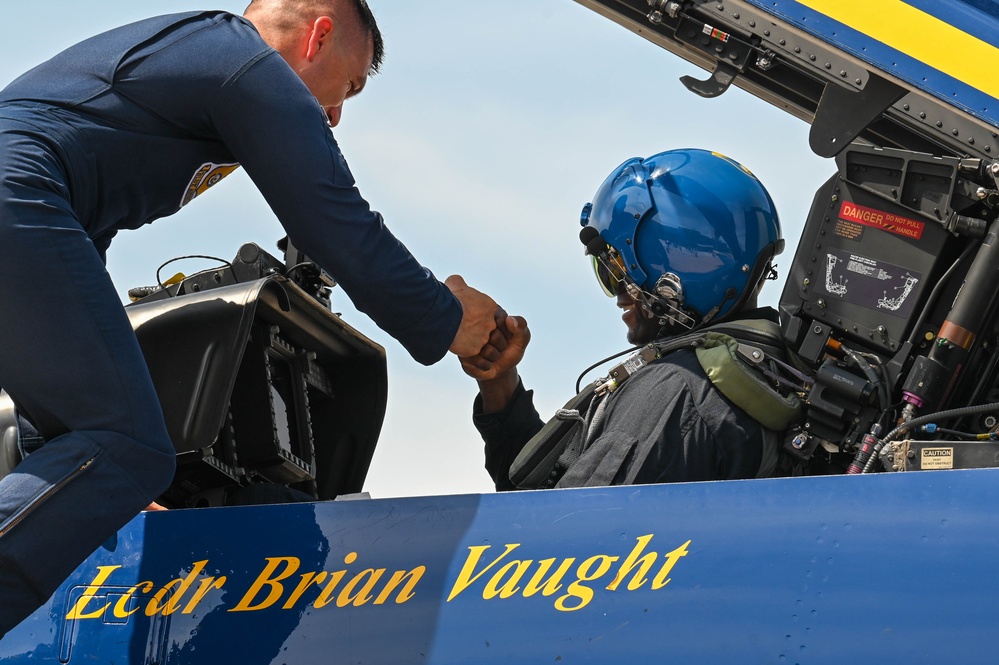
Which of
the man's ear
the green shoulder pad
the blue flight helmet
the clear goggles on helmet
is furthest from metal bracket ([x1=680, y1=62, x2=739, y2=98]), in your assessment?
the man's ear

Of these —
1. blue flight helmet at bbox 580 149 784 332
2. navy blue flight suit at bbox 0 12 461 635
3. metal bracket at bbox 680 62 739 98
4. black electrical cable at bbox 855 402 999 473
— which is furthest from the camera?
blue flight helmet at bbox 580 149 784 332

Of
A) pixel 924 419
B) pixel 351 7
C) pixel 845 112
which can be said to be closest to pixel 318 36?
pixel 351 7

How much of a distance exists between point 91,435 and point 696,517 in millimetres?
1011

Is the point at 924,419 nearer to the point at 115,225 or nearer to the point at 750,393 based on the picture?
the point at 750,393

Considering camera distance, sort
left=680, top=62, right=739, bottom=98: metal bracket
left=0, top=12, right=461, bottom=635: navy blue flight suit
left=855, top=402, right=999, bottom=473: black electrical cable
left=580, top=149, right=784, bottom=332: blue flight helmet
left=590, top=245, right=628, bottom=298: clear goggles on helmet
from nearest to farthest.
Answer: left=0, top=12, right=461, bottom=635: navy blue flight suit, left=855, top=402, right=999, bottom=473: black electrical cable, left=680, top=62, right=739, bottom=98: metal bracket, left=580, top=149, right=784, bottom=332: blue flight helmet, left=590, top=245, right=628, bottom=298: clear goggles on helmet

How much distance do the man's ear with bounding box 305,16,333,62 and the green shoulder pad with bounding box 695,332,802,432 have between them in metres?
1.11

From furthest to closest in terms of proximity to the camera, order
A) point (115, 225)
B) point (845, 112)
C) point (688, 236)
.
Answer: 1. point (688, 236)
2. point (845, 112)
3. point (115, 225)

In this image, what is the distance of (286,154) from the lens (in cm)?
222

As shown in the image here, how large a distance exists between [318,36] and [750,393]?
4.08 ft

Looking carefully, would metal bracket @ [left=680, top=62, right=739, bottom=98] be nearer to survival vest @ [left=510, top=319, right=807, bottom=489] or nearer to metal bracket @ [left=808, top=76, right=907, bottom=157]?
metal bracket @ [left=808, top=76, right=907, bottom=157]

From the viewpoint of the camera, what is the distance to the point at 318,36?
2.72m

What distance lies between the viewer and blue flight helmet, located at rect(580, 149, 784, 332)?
3.16 meters

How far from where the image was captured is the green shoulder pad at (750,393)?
9.00ft

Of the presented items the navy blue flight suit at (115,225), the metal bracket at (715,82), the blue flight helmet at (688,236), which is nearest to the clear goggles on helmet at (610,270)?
the blue flight helmet at (688,236)
